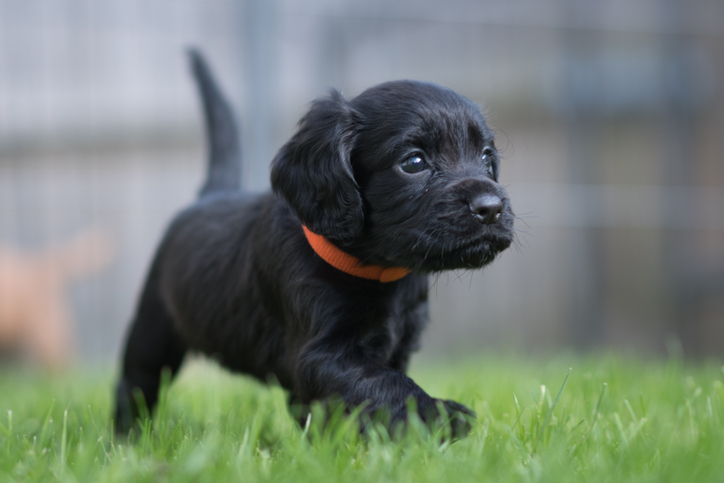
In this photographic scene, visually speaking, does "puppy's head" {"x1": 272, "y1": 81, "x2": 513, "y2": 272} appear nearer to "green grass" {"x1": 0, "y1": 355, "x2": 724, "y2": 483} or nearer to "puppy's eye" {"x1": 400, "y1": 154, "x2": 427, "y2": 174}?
"puppy's eye" {"x1": 400, "y1": 154, "x2": 427, "y2": 174}

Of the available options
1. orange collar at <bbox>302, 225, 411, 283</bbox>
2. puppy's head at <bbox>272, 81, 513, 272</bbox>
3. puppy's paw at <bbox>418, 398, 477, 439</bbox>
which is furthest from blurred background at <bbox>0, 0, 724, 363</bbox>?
puppy's paw at <bbox>418, 398, 477, 439</bbox>

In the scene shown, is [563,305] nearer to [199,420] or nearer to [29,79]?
[199,420]

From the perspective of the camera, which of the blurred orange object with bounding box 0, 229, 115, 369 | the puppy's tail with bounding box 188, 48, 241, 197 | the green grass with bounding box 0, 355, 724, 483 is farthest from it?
the blurred orange object with bounding box 0, 229, 115, 369

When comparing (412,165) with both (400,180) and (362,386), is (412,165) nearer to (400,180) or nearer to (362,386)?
(400,180)

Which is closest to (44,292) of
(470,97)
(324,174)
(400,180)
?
(470,97)

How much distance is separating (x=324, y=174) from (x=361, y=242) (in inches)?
8.8

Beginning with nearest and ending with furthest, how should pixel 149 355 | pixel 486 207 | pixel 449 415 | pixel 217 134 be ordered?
pixel 449 415
pixel 486 207
pixel 149 355
pixel 217 134

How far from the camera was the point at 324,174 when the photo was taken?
6.03ft

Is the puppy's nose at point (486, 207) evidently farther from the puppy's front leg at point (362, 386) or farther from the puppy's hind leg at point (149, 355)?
the puppy's hind leg at point (149, 355)

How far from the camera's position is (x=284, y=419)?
2.11m

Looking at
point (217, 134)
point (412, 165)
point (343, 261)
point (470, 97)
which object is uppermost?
point (470, 97)

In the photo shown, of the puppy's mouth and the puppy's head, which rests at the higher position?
the puppy's head

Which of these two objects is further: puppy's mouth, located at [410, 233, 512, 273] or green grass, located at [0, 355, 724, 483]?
puppy's mouth, located at [410, 233, 512, 273]

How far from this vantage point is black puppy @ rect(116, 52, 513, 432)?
1.68 m
